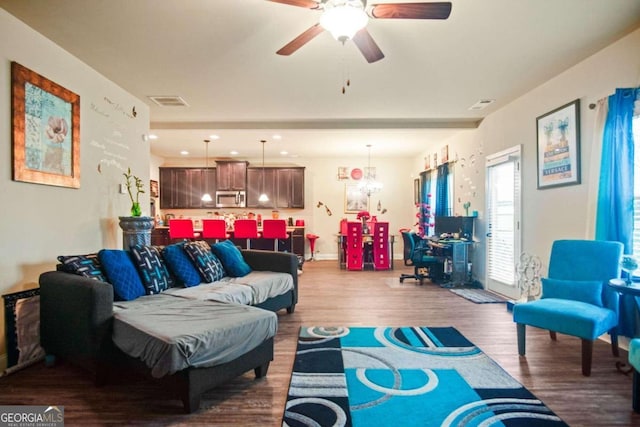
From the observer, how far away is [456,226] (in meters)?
5.66

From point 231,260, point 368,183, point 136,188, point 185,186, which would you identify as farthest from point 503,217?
point 185,186

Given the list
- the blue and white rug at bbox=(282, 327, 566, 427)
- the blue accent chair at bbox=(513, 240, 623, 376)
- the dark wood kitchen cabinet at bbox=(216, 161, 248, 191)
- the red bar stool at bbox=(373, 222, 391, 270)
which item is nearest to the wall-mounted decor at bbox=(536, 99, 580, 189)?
the blue accent chair at bbox=(513, 240, 623, 376)

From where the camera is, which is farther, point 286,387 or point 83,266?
point 83,266

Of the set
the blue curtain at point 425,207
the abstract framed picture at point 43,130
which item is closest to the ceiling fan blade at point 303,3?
the abstract framed picture at point 43,130

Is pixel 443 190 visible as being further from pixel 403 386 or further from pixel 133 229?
pixel 133 229

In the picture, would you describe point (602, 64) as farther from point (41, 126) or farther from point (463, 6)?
point (41, 126)

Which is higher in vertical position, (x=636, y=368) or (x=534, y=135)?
(x=534, y=135)

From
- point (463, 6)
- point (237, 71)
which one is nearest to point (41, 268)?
point (237, 71)

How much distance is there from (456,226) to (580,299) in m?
3.00

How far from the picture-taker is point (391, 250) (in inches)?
276

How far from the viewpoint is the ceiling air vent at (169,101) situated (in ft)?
13.9

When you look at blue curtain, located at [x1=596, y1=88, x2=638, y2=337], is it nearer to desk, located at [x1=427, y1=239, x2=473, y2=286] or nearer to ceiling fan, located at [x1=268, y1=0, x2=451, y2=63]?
ceiling fan, located at [x1=268, y1=0, x2=451, y2=63]

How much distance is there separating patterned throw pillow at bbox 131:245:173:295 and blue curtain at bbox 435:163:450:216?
528 centimetres

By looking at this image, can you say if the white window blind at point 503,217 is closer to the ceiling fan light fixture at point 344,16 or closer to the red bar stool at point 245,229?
the ceiling fan light fixture at point 344,16
